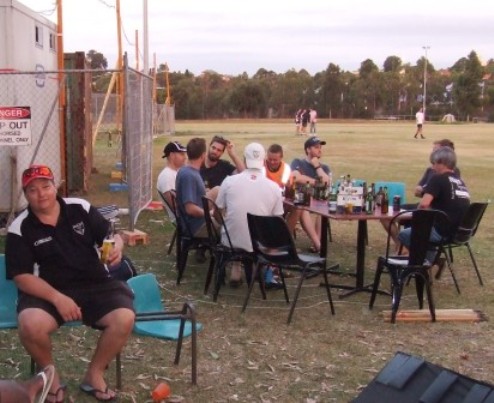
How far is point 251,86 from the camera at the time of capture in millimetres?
76812

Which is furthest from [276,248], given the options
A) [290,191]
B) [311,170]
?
[311,170]

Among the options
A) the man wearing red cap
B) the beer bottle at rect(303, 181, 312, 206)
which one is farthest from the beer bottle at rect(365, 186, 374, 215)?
the man wearing red cap

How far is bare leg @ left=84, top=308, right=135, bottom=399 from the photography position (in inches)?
146

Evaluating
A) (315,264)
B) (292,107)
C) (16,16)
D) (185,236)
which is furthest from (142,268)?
(292,107)

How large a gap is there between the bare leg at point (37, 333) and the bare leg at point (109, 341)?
24 cm

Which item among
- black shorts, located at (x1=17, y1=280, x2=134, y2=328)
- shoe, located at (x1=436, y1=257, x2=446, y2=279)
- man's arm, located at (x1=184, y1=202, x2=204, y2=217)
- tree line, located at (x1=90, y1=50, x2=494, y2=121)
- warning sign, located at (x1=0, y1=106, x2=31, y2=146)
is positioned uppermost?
tree line, located at (x1=90, y1=50, x2=494, y2=121)

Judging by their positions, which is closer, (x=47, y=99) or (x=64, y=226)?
(x=64, y=226)

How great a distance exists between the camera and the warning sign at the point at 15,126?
7516 mm

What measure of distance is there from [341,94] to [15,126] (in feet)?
253

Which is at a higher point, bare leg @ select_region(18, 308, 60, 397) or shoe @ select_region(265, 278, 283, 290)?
bare leg @ select_region(18, 308, 60, 397)

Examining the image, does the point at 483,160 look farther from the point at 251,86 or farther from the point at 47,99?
the point at 251,86

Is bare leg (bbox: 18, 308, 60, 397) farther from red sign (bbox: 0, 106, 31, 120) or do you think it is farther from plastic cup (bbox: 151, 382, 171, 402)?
red sign (bbox: 0, 106, 31, 120)

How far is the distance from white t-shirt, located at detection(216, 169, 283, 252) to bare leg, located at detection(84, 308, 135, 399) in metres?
2.09

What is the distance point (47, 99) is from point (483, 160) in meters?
15.2
